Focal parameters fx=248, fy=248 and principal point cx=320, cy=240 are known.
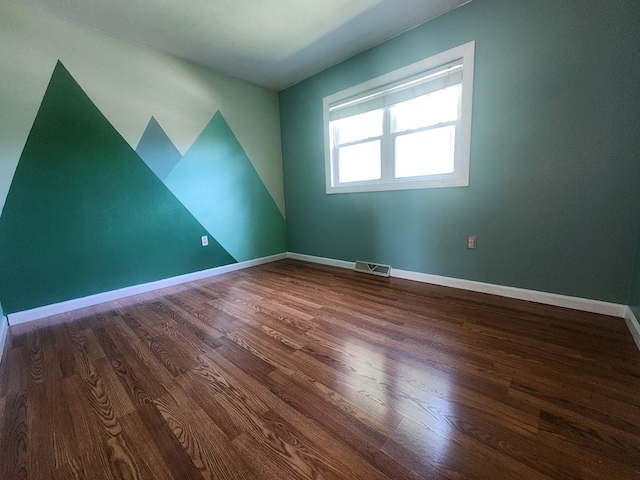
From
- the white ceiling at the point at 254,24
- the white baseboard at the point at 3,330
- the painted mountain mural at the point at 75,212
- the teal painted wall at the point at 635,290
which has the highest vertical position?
the white ceiling at the point at 254,24

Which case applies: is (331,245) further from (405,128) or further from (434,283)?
(405,128)

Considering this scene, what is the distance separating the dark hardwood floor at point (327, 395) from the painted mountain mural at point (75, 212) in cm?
41

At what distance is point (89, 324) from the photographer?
191 cm

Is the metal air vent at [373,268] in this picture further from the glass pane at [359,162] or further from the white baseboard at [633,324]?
the white baseboard at [633,324]

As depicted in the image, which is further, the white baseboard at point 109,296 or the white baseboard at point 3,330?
the white baseboard at point 109,296

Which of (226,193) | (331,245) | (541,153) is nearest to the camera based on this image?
(541,153)

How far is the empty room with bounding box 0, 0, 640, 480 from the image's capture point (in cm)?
93

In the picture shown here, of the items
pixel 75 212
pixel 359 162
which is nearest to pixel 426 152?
pixel 359 162

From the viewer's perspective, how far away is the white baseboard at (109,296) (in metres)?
2.01

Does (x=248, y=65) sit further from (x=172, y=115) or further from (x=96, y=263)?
(x=96, y=263)

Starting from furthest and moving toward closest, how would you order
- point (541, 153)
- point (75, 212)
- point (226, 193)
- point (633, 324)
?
point (226, 193), point (75, 212), point (541, 153), point (633, 324)

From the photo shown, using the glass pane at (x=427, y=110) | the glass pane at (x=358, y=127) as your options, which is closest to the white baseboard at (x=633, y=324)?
the glass pane at (x=427, y=110)

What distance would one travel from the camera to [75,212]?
2.19 metres

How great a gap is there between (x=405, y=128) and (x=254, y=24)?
169 centimetres
